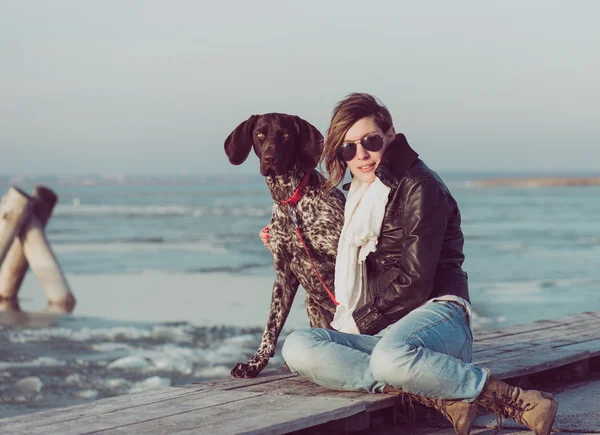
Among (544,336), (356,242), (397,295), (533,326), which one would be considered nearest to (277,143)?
(356,242)

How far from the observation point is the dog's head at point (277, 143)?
4.53 metres

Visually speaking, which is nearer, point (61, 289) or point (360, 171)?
point (360, 171)

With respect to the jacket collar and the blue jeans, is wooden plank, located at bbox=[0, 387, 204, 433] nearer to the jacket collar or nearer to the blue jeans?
the blue jeans

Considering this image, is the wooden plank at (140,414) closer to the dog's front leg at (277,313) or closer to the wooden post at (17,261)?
the dog's front leg at (277,313)

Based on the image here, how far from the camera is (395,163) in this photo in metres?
3.63

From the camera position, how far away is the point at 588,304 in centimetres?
937

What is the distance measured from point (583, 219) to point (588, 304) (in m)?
15.4

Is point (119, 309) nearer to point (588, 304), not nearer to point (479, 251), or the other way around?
point (588, 304)

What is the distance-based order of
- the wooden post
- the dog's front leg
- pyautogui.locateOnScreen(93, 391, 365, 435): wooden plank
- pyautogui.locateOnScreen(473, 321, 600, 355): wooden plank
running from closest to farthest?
1. pyautogui.locateOnScreen(93, 391, 365, 435): wooden plank
2. the dog's front leg
3. pyautogui.locateOnScreen(473, 321, 600, 355): wooden plank
4. the wooden post

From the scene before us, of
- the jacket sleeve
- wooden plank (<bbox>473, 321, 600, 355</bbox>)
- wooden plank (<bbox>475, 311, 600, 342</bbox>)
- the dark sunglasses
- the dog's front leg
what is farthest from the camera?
wooden plank (<bbox>475, 311, 600, 342</bbox>)

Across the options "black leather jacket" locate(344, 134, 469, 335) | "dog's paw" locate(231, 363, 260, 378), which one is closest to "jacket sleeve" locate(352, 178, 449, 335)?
"black leather jacket" locate(344, 134, 469, 335)

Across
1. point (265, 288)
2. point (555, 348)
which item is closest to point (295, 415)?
point (555, 348)

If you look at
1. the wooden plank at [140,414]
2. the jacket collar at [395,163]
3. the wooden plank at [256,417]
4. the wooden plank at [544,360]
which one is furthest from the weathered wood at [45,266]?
the jacket collar at [395,163]

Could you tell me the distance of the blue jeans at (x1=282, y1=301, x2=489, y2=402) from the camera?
3381mm
